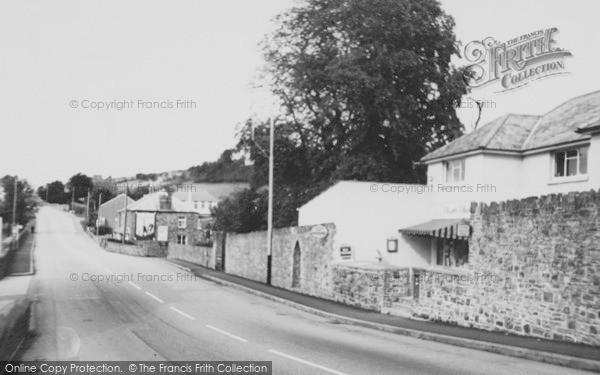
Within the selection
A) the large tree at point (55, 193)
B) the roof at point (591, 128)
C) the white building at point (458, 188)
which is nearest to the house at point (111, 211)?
the large tree at point (55, 193)

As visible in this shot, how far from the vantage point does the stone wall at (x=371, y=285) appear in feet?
63.7

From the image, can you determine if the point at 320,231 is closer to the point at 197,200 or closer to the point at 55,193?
the point at 197,200

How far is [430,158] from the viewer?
83.6 feet

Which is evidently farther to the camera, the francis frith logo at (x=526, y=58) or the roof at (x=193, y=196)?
the roof at (x=193, y=196)

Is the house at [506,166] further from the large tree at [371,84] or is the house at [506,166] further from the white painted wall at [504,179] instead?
the large tree at [371,84]

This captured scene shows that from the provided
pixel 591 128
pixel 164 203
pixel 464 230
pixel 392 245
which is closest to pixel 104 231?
pixel 164 203

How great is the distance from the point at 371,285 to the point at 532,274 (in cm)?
718

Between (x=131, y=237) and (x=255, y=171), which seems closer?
(x=255, y=171)

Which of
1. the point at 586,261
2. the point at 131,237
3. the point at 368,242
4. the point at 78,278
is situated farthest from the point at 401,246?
the point at 131,237

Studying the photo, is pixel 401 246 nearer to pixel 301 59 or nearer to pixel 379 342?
pixel 379 342

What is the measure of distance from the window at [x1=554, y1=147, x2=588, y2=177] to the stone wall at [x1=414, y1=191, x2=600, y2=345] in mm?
5878

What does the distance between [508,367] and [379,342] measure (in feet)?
11.9

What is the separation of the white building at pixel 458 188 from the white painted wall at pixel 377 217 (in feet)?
0.14

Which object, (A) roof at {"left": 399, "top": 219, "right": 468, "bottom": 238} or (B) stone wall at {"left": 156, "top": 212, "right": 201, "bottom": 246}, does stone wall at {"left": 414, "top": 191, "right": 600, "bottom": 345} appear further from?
(B) stone wall at {"left": 156, "top": 212, "right": 201, "bottom": 246}
